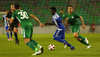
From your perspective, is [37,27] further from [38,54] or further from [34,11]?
[38,54]

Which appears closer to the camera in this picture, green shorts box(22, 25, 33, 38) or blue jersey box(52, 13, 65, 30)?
green shorts box(22, 25, 33, 38)

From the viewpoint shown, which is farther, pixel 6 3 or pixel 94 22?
pixel 6 3

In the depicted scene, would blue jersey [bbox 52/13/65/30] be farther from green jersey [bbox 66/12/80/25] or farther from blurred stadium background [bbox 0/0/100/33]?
blurred stadium background [bbox 0/0/100/33]

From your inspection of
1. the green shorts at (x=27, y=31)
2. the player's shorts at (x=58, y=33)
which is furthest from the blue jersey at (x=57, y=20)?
the green shorts at (x=27, y=31)

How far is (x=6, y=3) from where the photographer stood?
29.5 metres

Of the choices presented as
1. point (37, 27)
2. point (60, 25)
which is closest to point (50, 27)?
point (37, 27)

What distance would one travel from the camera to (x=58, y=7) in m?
28.8

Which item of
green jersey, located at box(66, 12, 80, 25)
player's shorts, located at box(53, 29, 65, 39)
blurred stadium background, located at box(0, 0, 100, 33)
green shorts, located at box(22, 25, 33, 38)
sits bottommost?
blurred stadium background, located at box(0, 0, 100, 33)

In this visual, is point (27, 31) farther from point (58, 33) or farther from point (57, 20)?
point (58, 33)

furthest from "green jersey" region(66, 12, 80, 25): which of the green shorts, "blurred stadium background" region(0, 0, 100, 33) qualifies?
"blurred stadium background" region(0, 0, 100, 33)

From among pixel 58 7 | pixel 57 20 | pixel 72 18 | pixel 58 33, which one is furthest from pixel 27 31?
pixel 58 7

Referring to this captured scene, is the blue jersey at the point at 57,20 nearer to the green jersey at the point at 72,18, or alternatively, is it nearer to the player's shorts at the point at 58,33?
the player's shorts at the point at 58,33

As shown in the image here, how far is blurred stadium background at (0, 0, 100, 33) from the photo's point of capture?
27.5m

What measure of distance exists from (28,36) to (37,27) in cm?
1768
